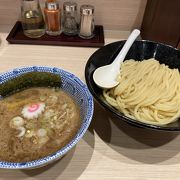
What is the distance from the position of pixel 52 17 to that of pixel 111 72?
1.57ft

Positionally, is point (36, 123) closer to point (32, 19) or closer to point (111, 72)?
point (111, 72)

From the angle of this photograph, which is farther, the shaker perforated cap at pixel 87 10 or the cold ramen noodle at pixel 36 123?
the shaker perforated cap at pixel 87 10

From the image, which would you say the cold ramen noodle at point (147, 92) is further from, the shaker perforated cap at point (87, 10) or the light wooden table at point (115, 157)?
the shaker perforated cap at point (87, 10)

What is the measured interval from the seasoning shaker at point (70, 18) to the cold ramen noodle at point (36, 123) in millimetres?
506

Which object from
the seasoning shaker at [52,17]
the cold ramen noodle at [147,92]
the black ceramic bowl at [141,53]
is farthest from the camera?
the seasoning shaker at [52,17]

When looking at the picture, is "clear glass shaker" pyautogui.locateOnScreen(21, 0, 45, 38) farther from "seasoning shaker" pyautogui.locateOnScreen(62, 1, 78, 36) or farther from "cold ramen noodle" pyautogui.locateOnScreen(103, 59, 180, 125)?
"cold ramen noodle" pyautogui.locateOnScreen(103, 59, 180, 125)

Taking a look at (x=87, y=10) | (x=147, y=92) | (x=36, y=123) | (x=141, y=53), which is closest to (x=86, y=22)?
(x=87, y=10)

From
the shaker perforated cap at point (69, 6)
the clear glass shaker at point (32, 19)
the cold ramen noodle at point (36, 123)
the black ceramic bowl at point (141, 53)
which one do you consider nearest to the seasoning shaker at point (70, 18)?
the shaker perforated cap at point (69, 6)

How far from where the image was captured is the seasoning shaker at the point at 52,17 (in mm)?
980

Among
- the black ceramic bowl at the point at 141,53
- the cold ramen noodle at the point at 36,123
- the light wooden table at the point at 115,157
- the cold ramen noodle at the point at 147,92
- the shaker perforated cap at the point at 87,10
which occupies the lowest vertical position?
the light wooden table at the point at 115,157

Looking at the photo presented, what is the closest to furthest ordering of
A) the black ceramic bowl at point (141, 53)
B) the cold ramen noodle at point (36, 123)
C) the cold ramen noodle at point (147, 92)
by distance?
the cold ramen noodle at point (36, 123) → the cold ramen noodle at point (147, 92) → the black ceramic bowl at point (141, 53)

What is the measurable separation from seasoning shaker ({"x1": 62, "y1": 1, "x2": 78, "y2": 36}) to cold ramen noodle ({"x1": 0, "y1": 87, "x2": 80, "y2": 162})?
51 centimetres

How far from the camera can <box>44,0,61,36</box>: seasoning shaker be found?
98 cm

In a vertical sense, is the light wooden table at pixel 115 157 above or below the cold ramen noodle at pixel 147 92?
below
